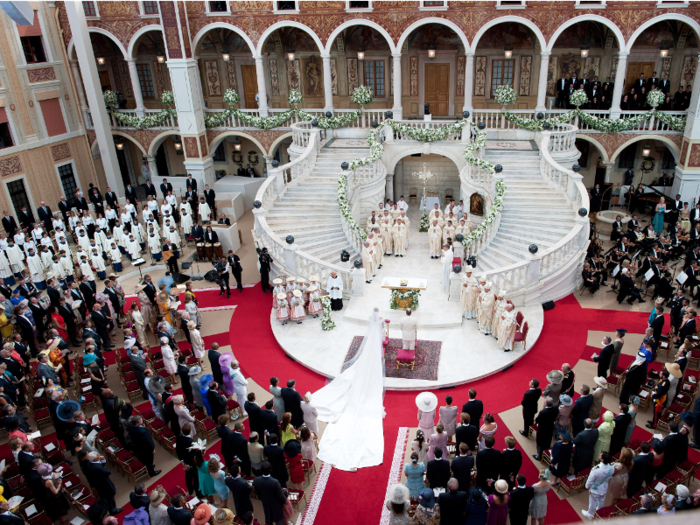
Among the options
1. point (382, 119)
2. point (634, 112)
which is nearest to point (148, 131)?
point (382, 119)

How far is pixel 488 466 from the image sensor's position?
878cm

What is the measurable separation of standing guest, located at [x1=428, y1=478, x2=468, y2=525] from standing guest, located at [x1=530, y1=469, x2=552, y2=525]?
1137 mm

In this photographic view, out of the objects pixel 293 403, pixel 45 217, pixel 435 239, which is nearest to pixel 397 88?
pixel 435 239

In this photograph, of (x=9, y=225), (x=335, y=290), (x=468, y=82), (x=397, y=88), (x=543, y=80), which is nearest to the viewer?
(x=335, y=290)

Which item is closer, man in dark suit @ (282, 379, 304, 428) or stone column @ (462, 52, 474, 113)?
man in dark suit @ (282, 379, 304, 428)

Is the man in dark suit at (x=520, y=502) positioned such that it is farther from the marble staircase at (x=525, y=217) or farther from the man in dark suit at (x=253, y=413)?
the marble staircase at (x=525, y=217)

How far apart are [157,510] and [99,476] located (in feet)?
5.48

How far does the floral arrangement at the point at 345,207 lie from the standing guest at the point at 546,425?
985cm

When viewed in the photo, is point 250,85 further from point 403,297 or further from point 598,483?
point 598,483

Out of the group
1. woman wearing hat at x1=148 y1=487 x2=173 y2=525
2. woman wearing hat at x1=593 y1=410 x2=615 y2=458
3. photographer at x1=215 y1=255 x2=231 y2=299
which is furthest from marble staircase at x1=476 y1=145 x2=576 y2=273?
woman wearing hat at x1=148 y1=487 x2=173 y2=525

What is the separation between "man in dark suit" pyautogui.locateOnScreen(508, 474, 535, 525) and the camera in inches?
314

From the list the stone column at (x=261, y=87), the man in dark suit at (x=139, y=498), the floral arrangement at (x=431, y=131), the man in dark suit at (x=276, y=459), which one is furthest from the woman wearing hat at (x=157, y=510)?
the stone column at (x=261, y=87)

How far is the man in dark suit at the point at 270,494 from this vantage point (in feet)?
26.6

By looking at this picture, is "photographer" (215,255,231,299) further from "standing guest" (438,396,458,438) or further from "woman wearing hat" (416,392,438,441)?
"standing guest" (438,396,458,438)
